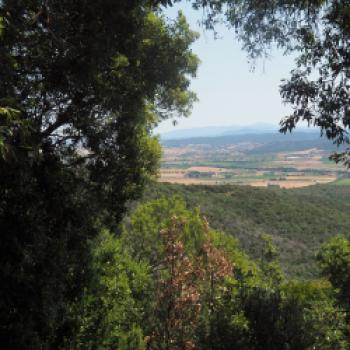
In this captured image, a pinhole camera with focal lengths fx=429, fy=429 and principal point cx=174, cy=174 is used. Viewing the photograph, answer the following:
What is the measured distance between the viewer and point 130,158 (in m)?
9.73

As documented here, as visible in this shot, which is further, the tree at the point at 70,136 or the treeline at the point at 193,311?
the treeline at the point at 193,311

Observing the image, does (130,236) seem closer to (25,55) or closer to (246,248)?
(25,55)

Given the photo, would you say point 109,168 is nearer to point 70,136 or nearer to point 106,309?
point 70,136

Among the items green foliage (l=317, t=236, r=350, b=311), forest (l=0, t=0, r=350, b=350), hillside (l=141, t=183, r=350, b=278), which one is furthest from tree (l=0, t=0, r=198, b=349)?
hillside (l=141, t=183, r=350, b=278)

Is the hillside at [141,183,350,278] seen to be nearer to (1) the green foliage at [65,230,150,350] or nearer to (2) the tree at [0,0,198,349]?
(1) the green foliage at [65,230,150,350]

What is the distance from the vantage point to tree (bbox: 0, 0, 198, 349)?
7668 mm

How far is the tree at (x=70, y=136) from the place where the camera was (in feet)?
25.2

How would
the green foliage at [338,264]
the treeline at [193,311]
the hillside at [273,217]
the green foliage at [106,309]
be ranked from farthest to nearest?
the hillside at [273,217] → the green foliage at [338,264] → the treeline at [193,311] → the green foliage at [106,309]

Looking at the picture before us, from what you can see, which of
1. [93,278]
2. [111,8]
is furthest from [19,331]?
[111,8]

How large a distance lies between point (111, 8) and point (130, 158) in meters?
3.29

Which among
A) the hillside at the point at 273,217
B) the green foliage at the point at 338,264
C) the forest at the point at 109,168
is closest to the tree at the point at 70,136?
the forest at the point at 109,168

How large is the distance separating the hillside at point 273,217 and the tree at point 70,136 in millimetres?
27294

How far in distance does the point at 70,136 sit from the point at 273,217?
49.4 m

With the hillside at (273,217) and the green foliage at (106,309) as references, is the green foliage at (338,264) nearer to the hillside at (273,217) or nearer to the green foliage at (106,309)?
the green foliage at (106,309)
